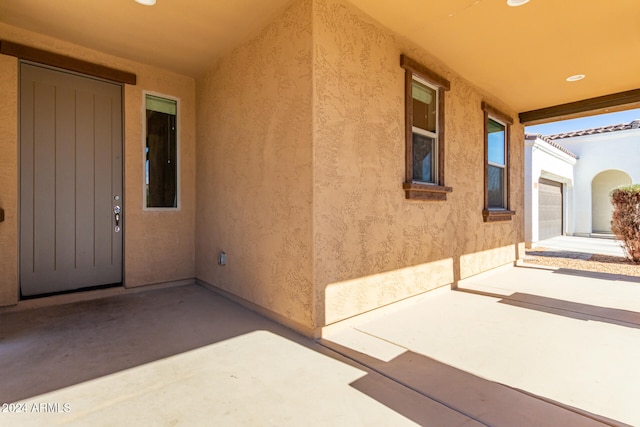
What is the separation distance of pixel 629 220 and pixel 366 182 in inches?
304

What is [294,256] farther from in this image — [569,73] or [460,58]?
[569,73]

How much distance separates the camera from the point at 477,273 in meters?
5.27

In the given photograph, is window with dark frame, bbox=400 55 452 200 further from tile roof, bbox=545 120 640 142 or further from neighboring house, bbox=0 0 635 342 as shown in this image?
tile roof, bbox=545 120 640 142

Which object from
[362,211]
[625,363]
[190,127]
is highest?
[190,127]

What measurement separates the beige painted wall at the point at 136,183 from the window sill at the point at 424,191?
10.2ft

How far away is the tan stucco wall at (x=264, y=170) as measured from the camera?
2951 mm

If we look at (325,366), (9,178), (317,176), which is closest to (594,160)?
(317,176)

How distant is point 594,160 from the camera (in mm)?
13898

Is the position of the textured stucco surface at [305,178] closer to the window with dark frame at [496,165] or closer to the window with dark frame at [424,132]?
the window with dark frame at [424,132]

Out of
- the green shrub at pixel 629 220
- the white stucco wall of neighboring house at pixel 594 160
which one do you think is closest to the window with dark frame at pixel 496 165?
the green shrub at pixel 629 220

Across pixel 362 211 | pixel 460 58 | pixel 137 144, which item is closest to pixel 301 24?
pixel 362 211

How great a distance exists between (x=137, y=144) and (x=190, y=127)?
784mm

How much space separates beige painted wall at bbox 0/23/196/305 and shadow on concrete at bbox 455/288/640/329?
4.35 meters

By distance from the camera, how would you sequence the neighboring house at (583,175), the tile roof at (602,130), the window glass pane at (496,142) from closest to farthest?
the window glass pane at (496,142) → the neighboring house at (583,175) → the tile roof at (602,130)
